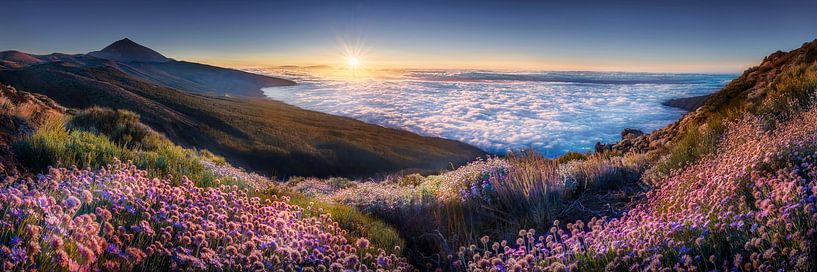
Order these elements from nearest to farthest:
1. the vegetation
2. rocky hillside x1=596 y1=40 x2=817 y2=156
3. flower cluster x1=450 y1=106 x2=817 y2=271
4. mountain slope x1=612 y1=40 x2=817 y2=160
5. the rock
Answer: flower cluster x1=450 y1=106 x2=817 y2=271 < mountain slope x1=612 y1=40 x2=817 y2=160 < rocky hillside x1=596 y1=40 x2=817 y2=156 < the rock < the vegetation

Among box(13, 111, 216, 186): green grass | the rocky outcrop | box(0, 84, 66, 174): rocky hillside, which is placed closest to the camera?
box(0, 84, 66, 174): rocky hillside

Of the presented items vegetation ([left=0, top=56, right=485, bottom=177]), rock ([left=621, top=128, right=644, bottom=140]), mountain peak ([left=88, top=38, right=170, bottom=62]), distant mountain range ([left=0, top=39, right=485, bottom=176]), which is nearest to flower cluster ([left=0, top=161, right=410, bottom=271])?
rock ([left=621, top=128, right=644, bottom=140])

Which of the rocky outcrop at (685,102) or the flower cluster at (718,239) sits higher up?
the flower cluster at (718,239)

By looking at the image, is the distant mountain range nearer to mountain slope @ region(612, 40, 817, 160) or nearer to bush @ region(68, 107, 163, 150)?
bush @ region(68, 107, 163, 150)

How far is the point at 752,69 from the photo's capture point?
14.0 metres

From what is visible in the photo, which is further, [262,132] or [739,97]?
[262,132]

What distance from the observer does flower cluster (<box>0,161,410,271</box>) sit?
2693 millimetres

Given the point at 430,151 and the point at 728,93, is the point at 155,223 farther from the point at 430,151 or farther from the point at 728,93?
the point at 430,151

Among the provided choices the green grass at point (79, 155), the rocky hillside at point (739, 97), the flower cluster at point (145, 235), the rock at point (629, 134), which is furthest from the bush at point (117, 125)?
the rock at point (629, 134)

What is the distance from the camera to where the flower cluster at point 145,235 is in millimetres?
2693

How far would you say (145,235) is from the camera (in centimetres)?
355

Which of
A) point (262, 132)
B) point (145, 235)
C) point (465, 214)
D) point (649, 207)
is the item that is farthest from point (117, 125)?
point (262, 132)

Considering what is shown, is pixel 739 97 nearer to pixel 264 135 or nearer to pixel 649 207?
pixel 649 207

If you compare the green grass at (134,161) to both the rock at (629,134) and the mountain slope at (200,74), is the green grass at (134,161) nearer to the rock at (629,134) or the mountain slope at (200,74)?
the rock at (629,134)
